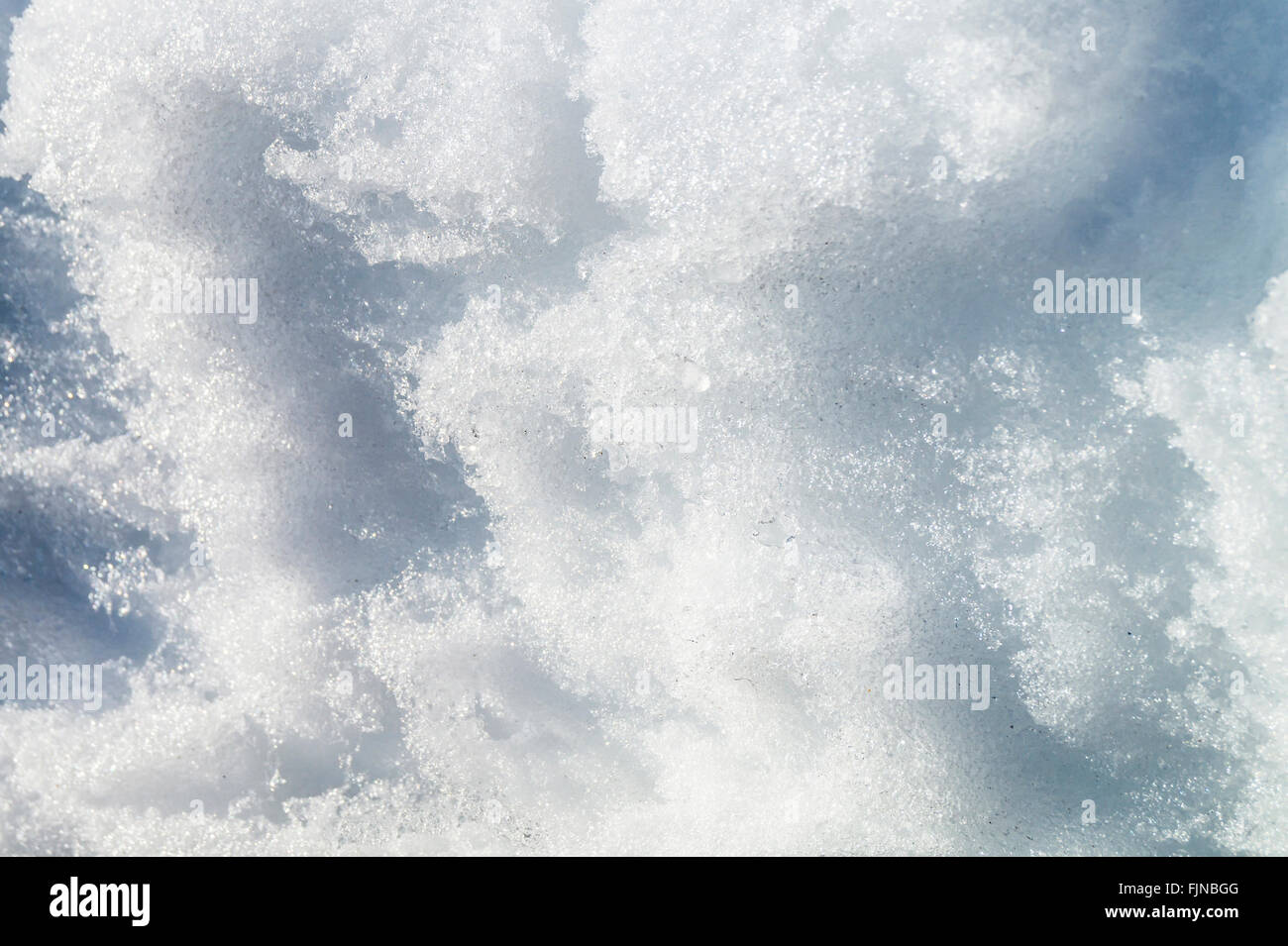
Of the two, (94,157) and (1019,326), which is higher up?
(94,157)

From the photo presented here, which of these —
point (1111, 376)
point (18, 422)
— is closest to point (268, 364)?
point (18, 422)

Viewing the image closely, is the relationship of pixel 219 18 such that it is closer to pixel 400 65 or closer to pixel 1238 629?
pixel 400 65

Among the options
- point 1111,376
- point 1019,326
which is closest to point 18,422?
point 1019,326
